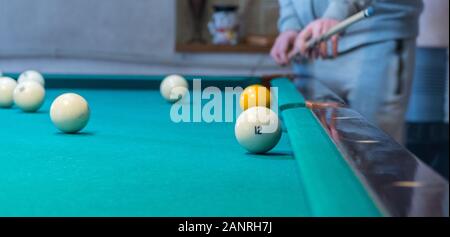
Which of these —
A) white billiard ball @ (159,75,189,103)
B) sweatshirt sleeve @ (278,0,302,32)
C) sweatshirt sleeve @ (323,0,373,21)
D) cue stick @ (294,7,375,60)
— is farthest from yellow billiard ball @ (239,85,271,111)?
sweatshirt sleeve @ (278,0,302,32)

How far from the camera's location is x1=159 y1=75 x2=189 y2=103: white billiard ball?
2641mm

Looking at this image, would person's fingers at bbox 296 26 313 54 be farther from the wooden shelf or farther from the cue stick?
the wooden shelf

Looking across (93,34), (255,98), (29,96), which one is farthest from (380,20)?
(93,34)

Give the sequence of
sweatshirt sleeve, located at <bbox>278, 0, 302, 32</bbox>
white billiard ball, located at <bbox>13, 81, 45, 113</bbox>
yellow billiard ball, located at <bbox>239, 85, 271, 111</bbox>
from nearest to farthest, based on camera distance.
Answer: yellow billiard ball, located at <bbox>239, 85, 271, 111</bbox>
white billiard ball, located at <bbox>13, 81, 45, 113</bbox>
sweatshirt sleeve, located at <bbox>278, 0, 302, 32</bbox>

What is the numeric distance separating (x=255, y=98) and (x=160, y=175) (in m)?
0.94

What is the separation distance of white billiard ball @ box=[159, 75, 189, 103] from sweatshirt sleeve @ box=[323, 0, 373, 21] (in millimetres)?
742

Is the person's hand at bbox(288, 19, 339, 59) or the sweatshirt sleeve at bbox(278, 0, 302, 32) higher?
the sweatshirt sleeve at bbox(278, 0, 302, 32)

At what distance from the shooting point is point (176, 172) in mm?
1330

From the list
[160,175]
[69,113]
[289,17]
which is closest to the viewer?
[160,175]

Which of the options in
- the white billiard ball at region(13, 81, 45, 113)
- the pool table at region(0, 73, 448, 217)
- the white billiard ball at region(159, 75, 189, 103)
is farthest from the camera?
the white billiard ball at region(159, 75, 189, 103)

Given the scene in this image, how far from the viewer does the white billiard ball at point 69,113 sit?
1818mm

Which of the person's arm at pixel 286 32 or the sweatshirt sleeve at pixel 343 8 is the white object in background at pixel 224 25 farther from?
the sweatshirt sleeve at pixel 343 8

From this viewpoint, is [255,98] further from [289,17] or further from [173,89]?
[289,17]

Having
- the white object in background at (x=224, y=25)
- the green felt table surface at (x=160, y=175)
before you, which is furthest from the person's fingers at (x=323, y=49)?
the white object in background at (x=224, y=25)
